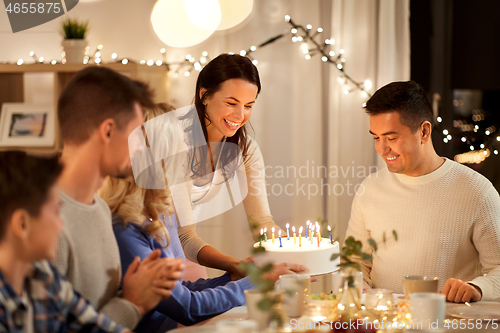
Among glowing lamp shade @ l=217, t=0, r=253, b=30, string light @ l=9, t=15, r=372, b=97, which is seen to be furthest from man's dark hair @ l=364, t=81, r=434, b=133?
glowing lamp shade @ l=217, t=0, r=253, b=30

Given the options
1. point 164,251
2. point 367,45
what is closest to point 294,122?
point 367,45

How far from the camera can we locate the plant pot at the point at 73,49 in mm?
3021

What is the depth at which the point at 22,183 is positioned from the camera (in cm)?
98

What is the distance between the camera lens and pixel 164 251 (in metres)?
1.46

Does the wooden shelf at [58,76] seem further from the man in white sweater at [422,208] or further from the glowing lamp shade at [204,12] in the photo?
the man in white sweater at [422,208]

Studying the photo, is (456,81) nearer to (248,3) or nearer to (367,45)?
(367,45)

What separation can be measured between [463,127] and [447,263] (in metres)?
1.50

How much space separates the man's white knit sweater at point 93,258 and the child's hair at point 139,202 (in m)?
0.10

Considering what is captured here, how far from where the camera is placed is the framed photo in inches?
119

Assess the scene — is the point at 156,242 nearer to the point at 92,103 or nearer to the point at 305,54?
the point at 92,103

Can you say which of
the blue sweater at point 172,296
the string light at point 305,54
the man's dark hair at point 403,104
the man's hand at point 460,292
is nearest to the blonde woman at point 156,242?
the blue sweater at point 172,296

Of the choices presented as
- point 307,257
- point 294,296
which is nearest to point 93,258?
point 294,296

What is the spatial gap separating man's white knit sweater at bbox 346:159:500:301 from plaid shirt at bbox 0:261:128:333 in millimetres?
1259

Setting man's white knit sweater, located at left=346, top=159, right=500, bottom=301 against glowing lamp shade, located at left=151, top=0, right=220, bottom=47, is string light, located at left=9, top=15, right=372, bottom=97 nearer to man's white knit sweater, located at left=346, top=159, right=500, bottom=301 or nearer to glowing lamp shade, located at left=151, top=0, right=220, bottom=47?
glowing lamp shade, located at left=151, top=0, right=220, bottom=47
